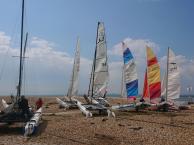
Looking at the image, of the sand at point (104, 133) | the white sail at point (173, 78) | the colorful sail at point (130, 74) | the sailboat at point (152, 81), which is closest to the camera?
the sand at point (104, 133)

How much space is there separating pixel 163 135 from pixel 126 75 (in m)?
14.7

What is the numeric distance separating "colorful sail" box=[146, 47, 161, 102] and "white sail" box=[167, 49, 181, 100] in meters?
1.04

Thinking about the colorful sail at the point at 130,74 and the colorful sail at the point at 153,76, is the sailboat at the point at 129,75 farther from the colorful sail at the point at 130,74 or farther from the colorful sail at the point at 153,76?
the colorful sail at the point at 153,76

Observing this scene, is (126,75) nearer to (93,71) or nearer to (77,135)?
(93,71)

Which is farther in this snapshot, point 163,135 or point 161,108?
point 161,108

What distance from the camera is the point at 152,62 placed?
3288cm

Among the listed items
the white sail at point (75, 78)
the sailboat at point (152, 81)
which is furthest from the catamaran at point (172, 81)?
the white sail at point (75, 78)

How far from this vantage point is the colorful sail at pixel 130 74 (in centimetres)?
3033

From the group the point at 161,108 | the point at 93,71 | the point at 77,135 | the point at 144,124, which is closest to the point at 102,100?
the point at 93,71

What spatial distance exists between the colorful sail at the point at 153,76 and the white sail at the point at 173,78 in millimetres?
1041

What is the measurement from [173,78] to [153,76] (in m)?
1.93

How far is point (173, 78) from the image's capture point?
3250 centimetres

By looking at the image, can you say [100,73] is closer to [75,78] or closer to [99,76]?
[99,76]

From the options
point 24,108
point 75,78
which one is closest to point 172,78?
point 75,78
